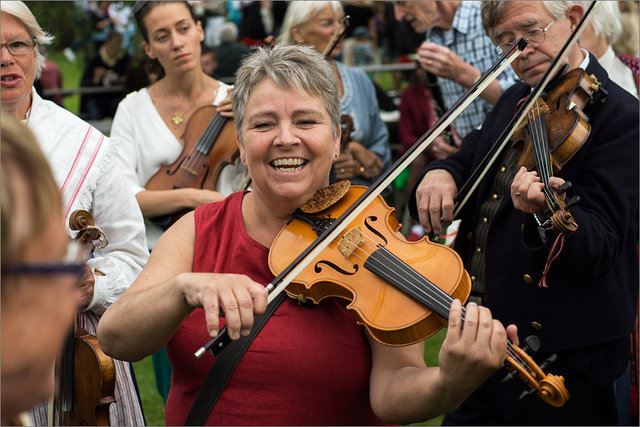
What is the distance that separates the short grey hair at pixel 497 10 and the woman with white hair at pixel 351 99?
4.53 ft

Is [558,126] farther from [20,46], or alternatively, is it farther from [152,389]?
[152,389]

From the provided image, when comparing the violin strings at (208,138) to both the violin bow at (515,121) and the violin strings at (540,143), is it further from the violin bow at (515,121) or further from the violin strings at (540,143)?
the violin strings at (540,143)

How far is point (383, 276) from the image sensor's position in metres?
1.92

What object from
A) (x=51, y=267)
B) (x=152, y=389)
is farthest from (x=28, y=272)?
(x=152, y=389)

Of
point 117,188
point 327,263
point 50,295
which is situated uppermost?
point 50,295

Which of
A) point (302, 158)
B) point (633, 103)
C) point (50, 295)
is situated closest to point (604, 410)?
point (633, 103)

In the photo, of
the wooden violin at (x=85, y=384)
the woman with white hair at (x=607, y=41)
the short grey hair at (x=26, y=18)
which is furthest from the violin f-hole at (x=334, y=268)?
the woman with white hair at (x=607, y=41)

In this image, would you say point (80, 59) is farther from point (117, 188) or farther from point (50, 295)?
point (50, 295)

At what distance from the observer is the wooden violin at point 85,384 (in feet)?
7.57

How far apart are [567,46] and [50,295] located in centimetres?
195

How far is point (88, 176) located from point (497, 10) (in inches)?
55.8

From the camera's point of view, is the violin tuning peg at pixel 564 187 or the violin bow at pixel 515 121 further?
the violin bow at pixel 515 121

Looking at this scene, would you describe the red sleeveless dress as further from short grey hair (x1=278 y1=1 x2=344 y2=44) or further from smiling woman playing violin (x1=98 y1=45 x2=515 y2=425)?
short grey hair (x1=278 y1=1 x2=344 y2=44)

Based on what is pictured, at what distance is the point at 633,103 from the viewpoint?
242 centimetres
